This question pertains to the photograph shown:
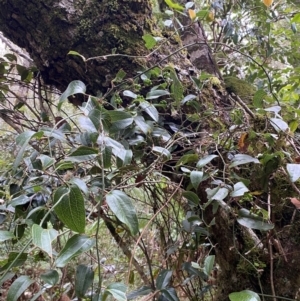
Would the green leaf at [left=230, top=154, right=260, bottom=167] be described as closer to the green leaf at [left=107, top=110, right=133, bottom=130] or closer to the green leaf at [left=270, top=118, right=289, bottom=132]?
the green leaf at [left=270, top=118, right=289, bottom=132]

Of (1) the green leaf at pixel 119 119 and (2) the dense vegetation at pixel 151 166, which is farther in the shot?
(1) the green leaf at pixel 119 119

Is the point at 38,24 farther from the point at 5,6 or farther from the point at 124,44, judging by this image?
the point at 124,44

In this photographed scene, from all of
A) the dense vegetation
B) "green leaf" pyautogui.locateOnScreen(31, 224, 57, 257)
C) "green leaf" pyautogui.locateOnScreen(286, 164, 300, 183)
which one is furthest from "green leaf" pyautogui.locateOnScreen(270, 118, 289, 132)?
"green leaf" pyautogui.locateOnScreen(31, 224, 57, 257)

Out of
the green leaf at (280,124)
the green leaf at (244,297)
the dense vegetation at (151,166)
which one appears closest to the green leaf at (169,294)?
the dense vegetation at (151,166)

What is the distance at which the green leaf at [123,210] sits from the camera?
0.45m

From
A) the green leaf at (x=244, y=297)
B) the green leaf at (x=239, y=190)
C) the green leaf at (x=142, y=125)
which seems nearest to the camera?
the green leaf at (x=244, y=297)

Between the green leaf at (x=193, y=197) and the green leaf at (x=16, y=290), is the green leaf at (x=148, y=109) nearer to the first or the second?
the green leaf at (x=193, y=197)

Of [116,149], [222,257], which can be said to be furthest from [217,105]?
[116,149]

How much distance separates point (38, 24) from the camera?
41.9 inches

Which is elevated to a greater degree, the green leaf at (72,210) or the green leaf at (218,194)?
the green leaf at (72,210)

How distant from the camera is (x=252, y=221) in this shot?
0.64 m

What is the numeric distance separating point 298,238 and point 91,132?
491 millimetres

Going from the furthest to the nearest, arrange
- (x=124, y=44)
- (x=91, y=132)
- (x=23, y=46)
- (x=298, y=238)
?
(x=23, y=46) < (x=124, y=44) < (x=298, y=238) < (x=91, y=132)

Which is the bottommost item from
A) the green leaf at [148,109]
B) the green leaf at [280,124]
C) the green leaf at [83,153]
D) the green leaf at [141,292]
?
the green leaf at [141,292]
